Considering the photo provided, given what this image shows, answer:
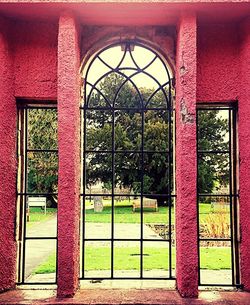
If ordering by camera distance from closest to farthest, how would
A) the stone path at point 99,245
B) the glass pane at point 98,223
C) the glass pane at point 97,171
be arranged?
the stone path at point 99,245, the glass pane at point 98,223, the glass pane at point 97,171

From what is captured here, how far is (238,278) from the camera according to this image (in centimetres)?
516

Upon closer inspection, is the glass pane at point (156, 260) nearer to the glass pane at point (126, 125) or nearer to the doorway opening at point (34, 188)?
the doorway opening at point (34, 188)

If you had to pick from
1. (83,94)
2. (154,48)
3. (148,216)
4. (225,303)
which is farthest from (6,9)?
(148,216)

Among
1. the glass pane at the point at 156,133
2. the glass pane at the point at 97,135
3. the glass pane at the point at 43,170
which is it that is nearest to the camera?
the glass pane at the point at 43,170

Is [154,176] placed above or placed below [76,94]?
below

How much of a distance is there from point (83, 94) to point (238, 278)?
3172 mm

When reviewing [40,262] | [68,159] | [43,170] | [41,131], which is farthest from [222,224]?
[41,131]

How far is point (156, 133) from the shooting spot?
16781mm

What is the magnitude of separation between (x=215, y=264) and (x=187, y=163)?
3207 mm

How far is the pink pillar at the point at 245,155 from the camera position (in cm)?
497

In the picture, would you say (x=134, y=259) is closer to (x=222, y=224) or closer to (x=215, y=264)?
(x=215, y=264)

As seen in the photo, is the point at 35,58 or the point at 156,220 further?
the point at 156,220

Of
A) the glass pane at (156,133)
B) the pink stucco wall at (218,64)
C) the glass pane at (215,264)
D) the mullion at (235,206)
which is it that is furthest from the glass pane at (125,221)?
the pink stucco wall at (218,64)

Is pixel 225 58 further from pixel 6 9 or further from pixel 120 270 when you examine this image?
pixel 120 270
